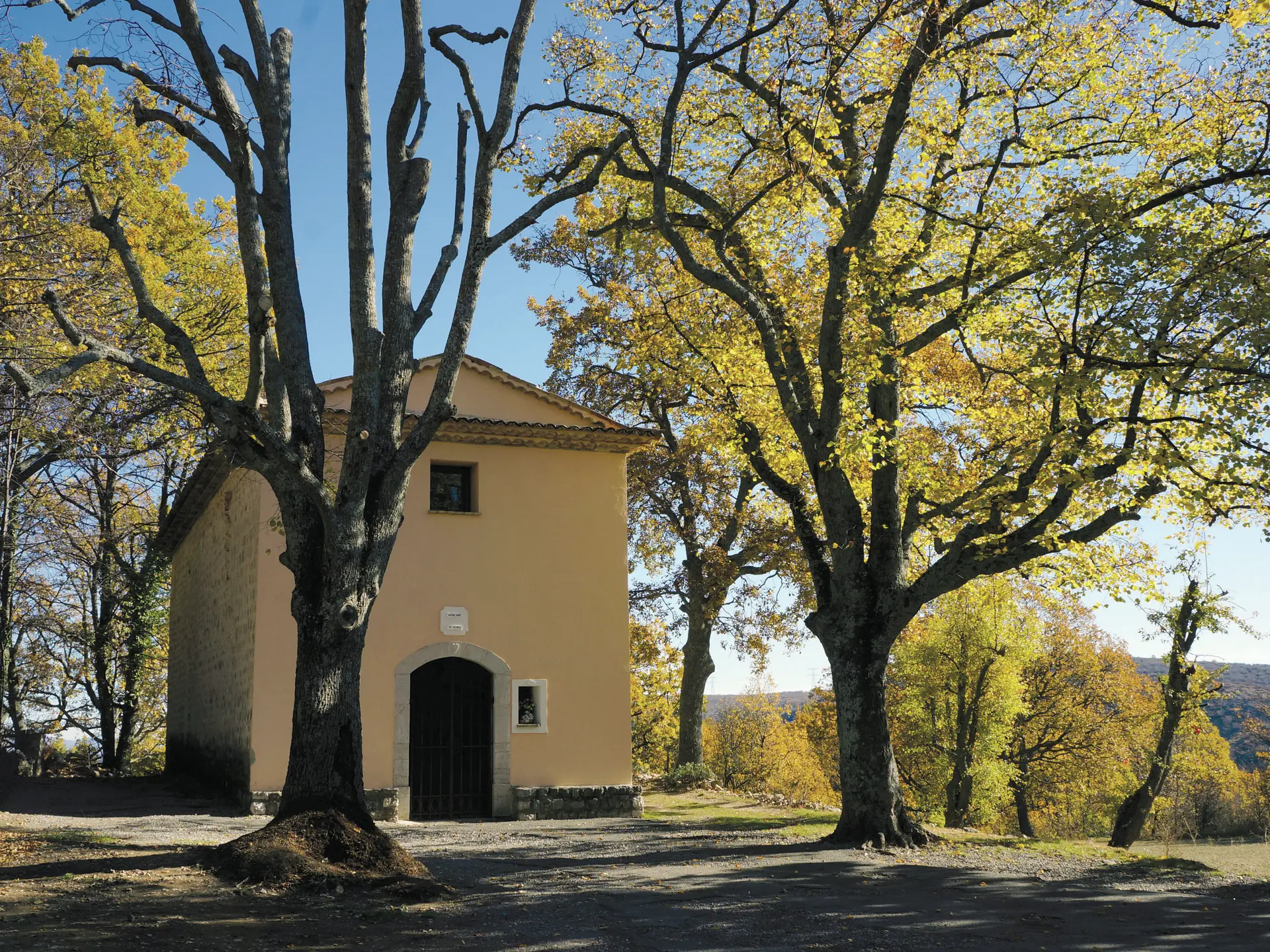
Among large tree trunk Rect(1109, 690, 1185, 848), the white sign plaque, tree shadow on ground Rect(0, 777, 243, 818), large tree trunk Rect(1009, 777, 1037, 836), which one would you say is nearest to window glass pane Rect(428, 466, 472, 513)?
the white sign plaque

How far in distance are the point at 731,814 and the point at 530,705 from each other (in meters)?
3.65

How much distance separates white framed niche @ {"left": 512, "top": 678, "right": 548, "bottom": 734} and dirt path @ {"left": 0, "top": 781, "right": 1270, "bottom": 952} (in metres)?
3.65

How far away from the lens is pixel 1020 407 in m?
13.2

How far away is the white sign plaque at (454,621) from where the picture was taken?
1520 centimetres

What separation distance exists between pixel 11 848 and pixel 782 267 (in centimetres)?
1163

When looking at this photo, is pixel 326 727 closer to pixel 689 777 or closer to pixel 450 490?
pixel 450 490

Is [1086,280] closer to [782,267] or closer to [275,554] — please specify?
[782,267]

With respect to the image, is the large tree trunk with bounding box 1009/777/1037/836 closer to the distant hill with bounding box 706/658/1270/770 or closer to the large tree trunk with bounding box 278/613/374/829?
the distant hill with bounding box 706/658/1270/770

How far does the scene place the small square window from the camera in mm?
15719

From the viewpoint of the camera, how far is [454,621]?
15.3m

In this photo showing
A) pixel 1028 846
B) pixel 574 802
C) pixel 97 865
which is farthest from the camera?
pixel 574 802

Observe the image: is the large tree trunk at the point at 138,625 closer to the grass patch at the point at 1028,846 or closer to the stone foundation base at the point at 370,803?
the stone foundation base at the point at 370,803

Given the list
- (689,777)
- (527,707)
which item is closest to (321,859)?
(527,707)

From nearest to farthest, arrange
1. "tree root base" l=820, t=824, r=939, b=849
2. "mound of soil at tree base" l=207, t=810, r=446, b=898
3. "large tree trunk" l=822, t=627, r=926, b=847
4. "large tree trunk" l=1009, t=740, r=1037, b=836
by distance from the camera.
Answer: "mound of soil at tree base" l=207, t=810, r=446, b=898 < "tree root base" l=820, t=824, r=939, b=849 < "large tree trunk" l=822, t=627, r=926, b=847 < "large tree trunk" l=1009, t=740, r=1037, b=836
